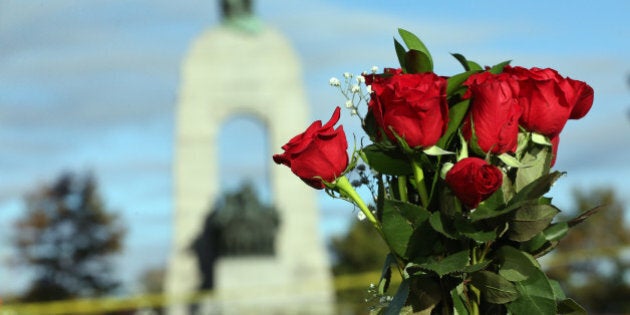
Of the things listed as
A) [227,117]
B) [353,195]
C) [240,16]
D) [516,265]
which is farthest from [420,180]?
[240,16]

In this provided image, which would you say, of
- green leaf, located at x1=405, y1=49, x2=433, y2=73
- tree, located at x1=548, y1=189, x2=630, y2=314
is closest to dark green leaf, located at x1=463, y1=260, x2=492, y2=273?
green leaf, located at x1=405, y1=49, x2=433, y2=73

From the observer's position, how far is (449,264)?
216 centimetres

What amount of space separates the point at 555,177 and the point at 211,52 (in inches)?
1160

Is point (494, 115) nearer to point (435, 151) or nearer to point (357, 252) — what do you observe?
point (435, 151)

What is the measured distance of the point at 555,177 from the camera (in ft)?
7.13

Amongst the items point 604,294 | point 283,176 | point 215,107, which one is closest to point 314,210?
point 283,176

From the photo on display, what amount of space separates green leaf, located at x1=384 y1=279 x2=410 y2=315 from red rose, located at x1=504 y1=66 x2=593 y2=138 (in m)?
0.46

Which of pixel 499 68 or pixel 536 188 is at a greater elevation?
pixel 499 68

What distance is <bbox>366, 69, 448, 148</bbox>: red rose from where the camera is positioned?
221cm

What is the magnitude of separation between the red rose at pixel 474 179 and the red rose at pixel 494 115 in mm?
76

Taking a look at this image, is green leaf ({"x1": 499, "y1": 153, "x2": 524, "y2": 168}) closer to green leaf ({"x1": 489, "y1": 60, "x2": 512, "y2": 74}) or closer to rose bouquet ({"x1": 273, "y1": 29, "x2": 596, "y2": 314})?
rose bouquet ({"x1": 273, "y1": 29, "x2": 596, "y2": 314})

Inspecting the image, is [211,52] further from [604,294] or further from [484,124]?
[484,124]

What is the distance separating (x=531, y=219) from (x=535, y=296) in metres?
0.17

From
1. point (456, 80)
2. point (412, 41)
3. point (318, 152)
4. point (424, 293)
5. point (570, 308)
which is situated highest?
point (412, 41)
